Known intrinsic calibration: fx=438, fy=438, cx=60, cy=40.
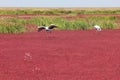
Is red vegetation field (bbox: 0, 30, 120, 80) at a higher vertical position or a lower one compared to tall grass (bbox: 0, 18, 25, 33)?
higher

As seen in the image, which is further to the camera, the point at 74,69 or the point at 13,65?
the point at 13,65

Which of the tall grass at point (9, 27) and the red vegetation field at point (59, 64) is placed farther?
the tall grass at point (9, 27)

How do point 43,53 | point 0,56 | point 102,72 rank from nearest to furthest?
point 102,72, point 0,56, point 43,53

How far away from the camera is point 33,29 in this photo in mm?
35500

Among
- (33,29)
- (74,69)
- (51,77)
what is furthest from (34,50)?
(33,29)

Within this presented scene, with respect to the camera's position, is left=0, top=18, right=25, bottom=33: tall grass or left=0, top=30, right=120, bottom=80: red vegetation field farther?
left=0, top=18, right=25, bottom=33: tall grass

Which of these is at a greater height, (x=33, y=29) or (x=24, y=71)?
(x=24, y=71)

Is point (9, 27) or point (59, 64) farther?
point (9, 27)

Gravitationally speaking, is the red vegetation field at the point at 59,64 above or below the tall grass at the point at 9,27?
above

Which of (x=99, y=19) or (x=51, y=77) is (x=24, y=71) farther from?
(x=99, y=19)

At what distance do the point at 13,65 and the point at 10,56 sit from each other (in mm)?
2780

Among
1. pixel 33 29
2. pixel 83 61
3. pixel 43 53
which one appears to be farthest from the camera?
pixel 33 29

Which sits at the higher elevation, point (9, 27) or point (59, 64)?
point (59, 64)

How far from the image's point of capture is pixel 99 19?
4472cm
